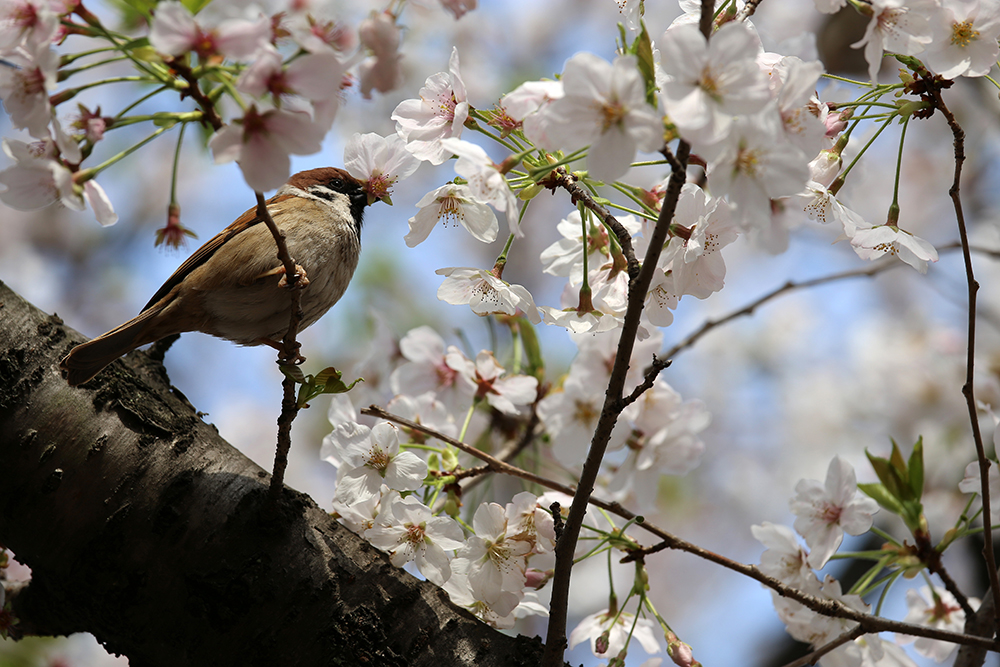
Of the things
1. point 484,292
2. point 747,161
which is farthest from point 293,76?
point 484,292

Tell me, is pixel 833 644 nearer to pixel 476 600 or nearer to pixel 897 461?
pixel 897 461

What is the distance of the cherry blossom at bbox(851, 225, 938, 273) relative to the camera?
148 centimetres

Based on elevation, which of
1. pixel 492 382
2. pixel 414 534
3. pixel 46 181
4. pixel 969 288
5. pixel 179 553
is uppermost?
pixel 969 288

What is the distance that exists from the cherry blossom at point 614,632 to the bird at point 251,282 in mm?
1074

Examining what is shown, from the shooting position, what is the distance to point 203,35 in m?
0.93

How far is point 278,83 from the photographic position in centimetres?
94

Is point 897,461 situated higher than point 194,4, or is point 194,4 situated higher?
point 897,461

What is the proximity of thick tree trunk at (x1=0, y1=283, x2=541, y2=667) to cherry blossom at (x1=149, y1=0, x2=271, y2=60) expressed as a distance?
90 cm

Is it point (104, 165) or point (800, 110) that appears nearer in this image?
point (104, 165)

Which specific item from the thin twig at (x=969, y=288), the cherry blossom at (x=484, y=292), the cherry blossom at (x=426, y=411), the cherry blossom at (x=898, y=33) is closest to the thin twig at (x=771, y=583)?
the thin twig at (x=969, y=288)

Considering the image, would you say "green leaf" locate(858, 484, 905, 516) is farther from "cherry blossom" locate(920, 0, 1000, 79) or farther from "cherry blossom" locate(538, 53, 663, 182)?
"cherry blossom" locate(538, 53, 663, 182)

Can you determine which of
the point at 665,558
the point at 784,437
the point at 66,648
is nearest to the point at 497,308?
the point at 66,648

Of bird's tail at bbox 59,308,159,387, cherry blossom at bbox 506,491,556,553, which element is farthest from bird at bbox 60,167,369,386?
cherry blossom at bbox 506,491,556,553

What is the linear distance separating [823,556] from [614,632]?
52 centimetres
